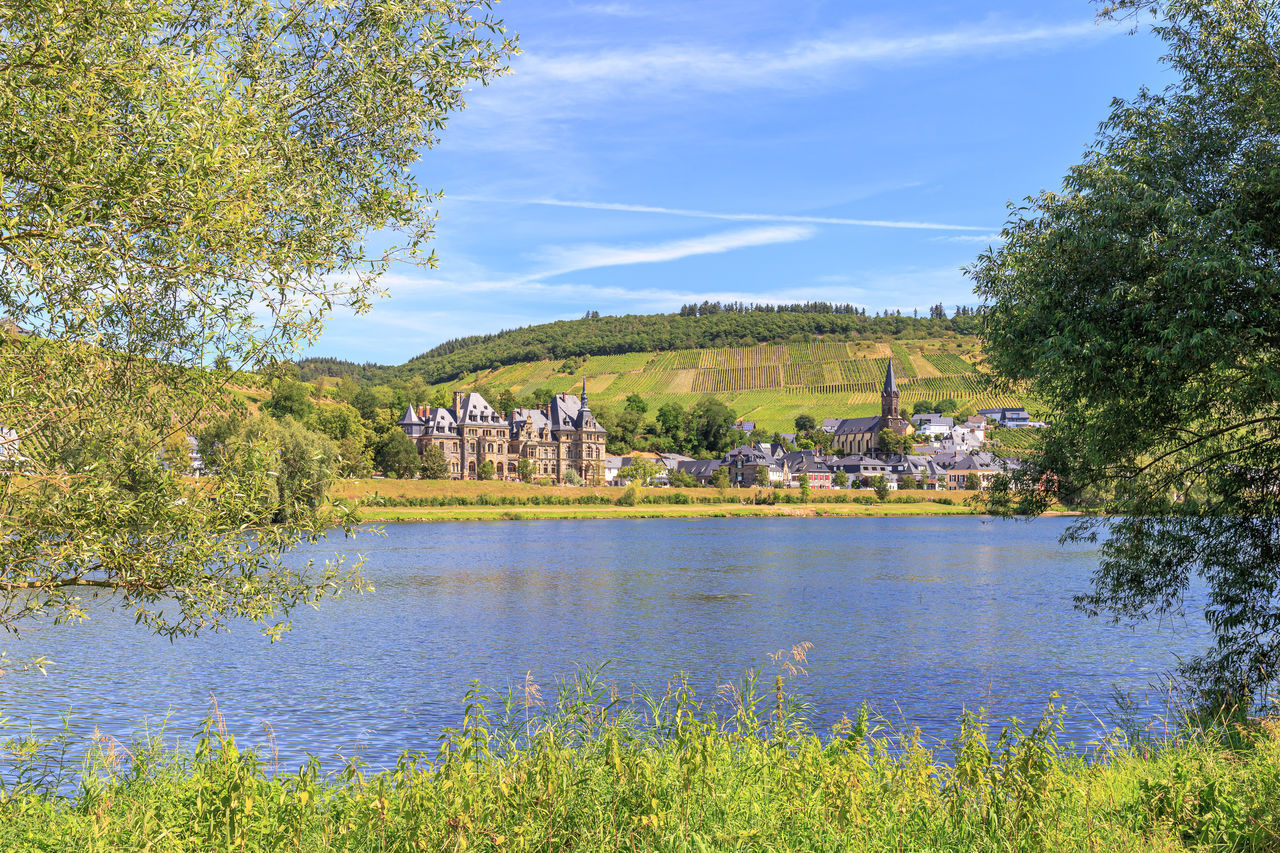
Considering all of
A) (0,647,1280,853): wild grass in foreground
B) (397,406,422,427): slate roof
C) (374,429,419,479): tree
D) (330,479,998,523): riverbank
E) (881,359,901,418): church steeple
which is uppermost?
(881,359,901,418): church steeple

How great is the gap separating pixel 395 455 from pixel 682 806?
107 m

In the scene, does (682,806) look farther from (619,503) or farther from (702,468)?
(702,468)

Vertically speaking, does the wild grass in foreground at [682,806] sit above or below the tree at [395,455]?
below

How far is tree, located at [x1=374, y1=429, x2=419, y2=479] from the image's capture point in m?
110

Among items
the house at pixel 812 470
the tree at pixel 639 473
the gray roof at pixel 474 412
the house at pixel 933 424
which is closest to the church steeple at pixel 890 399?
the house at pixel 933 424

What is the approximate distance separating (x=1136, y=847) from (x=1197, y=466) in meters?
9.78

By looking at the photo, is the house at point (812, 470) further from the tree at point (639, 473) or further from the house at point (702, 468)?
the tree at point (639, 473)

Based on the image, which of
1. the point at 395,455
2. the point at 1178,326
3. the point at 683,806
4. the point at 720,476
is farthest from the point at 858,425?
the point at 683,806

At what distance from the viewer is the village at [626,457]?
14588 cm

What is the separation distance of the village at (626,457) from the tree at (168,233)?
120m

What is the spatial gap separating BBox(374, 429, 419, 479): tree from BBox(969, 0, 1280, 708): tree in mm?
99194

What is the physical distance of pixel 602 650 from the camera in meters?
22.3

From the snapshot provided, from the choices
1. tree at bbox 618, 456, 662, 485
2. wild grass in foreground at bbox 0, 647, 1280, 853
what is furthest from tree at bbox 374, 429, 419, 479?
wild grass in foreground at bbox 0, 647, 1280, 853

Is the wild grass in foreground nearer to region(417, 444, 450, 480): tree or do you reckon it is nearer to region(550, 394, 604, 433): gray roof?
region(417, 444, 450, 480): tree
